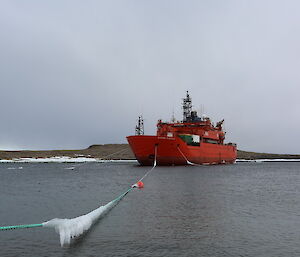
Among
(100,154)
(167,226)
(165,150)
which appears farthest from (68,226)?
(100,154)

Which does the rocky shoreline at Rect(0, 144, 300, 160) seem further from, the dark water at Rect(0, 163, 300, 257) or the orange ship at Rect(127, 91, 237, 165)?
the dark water at Rect(0, 163, 300, 257)

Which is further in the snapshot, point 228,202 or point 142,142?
point 142,142

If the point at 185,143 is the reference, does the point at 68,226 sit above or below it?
below

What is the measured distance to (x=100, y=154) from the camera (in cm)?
13562

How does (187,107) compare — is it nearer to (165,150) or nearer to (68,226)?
(165,150)

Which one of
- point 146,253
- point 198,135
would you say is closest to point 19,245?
point 146,253

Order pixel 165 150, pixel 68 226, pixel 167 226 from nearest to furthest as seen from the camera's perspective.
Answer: pixel 68 226, pixel 167 226, pixel 165 150

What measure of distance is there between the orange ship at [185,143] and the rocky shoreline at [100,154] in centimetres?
5152

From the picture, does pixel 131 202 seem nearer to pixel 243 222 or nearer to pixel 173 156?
pixel 243 222

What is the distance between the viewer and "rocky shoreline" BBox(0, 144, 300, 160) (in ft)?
421

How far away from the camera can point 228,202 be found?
2023 centimetres

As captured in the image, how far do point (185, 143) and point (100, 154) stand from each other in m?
85.3

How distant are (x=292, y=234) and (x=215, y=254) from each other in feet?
14.1

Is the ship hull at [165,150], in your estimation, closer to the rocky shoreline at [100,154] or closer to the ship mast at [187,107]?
the ship mast at [187,107]
